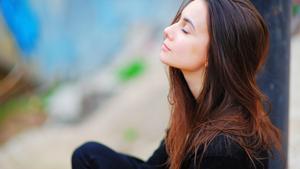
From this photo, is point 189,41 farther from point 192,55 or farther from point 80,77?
point 80,77

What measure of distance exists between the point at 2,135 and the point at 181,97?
251 centimetres

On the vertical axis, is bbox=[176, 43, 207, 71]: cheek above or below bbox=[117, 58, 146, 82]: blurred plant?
above

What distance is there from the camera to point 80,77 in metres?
4.56

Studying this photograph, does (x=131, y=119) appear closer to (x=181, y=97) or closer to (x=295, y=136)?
(x=295, y=136)

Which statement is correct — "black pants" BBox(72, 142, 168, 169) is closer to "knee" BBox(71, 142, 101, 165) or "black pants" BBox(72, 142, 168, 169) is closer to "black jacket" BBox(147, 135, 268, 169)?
"knee" BBox(71, 142, 101, 165)

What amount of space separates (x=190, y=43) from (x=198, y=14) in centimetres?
9

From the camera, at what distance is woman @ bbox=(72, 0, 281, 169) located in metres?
→ 1.86

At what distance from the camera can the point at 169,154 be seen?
2186mm

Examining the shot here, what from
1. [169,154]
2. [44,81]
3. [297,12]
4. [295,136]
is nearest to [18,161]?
[44,81]

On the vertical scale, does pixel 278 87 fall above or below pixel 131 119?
above

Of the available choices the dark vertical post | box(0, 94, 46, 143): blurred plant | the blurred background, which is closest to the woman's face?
the dark vertical post

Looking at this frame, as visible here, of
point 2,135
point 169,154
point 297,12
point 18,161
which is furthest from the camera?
point 297,12

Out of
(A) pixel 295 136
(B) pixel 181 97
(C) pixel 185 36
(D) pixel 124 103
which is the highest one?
(C) pixel 185 36

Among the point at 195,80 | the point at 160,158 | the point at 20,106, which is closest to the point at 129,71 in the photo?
the point at 20,106
